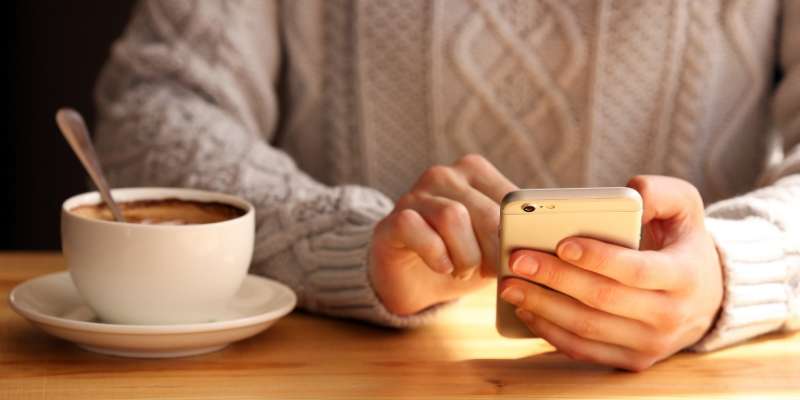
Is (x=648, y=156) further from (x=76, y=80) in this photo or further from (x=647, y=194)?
(x=76, y=80)

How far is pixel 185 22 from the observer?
116 cm

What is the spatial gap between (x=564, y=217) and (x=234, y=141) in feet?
1.71

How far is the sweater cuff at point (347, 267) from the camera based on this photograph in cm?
79

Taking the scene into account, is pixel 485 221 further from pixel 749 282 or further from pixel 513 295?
pixel 749 282

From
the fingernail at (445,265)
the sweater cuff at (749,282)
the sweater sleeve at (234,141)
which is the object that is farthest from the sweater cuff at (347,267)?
the sweater cuff at (749,282)

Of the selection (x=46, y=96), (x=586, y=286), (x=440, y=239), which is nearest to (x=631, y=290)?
(x=586, y=286)

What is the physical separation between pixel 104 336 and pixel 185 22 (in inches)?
23.1

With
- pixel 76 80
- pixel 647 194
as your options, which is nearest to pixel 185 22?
pixel 647 194

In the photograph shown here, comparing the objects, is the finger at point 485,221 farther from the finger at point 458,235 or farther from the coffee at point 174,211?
the coffee at point 174,211

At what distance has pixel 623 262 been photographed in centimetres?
64

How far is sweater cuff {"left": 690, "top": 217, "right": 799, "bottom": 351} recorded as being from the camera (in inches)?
29.0

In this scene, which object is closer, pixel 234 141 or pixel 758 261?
pixel 758 261

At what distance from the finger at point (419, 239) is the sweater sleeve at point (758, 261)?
0.21 meters

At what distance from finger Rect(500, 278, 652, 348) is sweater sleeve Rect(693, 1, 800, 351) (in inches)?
3.5
